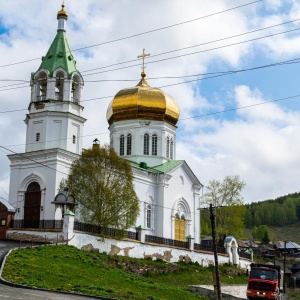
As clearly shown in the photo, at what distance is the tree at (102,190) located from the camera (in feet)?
105

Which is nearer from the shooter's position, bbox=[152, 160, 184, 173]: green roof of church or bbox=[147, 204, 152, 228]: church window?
bbox=[147, 204, 152, 228]: church window

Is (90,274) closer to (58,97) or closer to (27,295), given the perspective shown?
(27,295)

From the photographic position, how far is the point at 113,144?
45.3m

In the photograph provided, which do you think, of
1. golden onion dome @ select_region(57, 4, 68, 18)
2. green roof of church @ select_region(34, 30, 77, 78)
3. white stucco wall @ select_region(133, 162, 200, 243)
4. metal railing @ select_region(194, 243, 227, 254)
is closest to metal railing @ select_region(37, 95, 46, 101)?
green roof of church @ select_region(34, 30, 77, 78)

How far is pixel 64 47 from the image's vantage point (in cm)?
3700

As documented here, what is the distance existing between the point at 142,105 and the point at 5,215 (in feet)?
51.1

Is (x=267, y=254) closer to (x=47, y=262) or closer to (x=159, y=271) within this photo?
(x=159, y=271)

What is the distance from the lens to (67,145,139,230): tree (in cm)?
3188

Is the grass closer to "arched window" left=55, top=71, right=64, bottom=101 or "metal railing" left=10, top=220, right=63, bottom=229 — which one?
"metal railing" left=10, top=220, right=63, bottom=229

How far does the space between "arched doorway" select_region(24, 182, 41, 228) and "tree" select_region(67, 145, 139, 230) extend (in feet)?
10.2

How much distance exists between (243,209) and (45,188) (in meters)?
26.6

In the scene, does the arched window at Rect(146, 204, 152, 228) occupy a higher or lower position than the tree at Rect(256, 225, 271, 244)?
lower

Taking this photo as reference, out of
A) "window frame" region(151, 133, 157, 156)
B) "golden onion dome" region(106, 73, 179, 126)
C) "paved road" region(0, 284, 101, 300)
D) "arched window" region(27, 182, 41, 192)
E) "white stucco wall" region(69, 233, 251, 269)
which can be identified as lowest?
"paved road" region(0, 284, 101, 300)

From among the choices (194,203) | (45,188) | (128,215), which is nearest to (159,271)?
(128,215)
